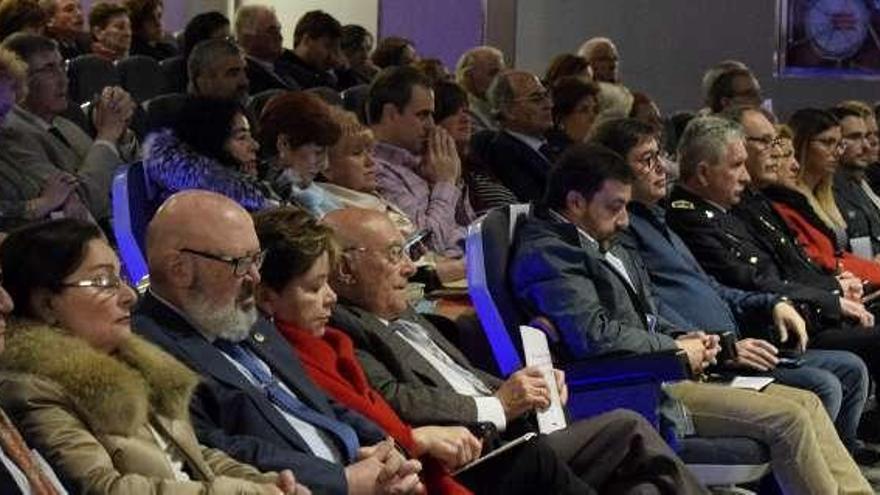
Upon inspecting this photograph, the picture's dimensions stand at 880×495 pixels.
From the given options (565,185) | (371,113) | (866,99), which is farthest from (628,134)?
(866,99)

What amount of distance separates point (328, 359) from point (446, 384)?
0.42 metres

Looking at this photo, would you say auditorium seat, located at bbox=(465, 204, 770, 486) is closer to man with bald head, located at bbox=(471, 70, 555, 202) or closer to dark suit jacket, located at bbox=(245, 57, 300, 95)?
man with bald head, located at bbox=(471, 70, 555, 202)

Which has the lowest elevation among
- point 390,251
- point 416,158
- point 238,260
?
point 416,158

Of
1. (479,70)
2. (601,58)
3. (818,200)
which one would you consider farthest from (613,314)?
(601,58)

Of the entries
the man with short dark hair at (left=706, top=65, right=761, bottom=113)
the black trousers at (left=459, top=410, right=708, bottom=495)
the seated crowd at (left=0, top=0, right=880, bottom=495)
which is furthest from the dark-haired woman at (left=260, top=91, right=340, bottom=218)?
the man with short dark hair at (left=706, top=65, right=761, bottom=113)

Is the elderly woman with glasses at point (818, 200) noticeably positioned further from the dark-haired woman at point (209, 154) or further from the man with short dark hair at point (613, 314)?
the dark-haired woman at point (209, 154)

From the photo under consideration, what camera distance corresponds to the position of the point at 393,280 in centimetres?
393

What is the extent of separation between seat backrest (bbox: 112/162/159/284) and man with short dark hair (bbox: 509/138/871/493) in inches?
38.1

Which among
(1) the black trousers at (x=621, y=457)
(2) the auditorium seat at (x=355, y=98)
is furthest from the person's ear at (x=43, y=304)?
(2) the auditorium seat at (x=355, y=98)

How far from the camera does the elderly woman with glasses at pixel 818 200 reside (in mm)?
6363

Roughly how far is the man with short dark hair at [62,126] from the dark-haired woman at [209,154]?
658mm

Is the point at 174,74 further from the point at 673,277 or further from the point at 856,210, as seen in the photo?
the point at 673,277

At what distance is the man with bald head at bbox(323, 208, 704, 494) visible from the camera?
3.87m

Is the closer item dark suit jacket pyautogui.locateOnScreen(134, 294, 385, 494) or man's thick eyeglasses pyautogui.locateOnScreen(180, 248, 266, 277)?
dark suit jacket pyautogui.locateOnScreen(134, 294, 385, 494)
